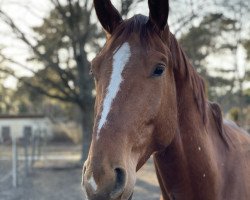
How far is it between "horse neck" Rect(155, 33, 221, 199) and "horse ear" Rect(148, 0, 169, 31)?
7.0 inches

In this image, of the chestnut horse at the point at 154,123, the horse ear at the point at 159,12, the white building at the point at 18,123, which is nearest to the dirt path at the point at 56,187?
the chestnut horse at the point at 154,123

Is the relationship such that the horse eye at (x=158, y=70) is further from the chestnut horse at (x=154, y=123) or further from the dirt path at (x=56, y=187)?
the dirt path at (x=56, y=187)

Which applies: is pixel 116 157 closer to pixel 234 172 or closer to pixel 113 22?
pixel 113 22

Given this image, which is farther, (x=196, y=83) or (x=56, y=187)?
(x=56, y=187)

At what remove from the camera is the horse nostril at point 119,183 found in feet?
5.71

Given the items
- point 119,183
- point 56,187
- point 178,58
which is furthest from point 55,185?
point 119,183

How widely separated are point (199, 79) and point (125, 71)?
2.51ft

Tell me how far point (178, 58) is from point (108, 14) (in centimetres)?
48

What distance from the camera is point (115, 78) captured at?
1996 millimetres

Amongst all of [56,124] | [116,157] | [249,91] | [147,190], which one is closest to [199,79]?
[116,157]

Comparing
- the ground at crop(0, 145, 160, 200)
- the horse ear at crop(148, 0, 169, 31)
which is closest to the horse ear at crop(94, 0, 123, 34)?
the horse ear at crop(148, 0, 169, 31)

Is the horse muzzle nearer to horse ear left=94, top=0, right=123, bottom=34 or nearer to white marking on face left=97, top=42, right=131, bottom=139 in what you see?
white marking on face left=97, top=42, right=131, bottom=139

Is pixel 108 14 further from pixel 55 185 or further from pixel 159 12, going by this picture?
pixel 55 185

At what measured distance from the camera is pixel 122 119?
192cm
